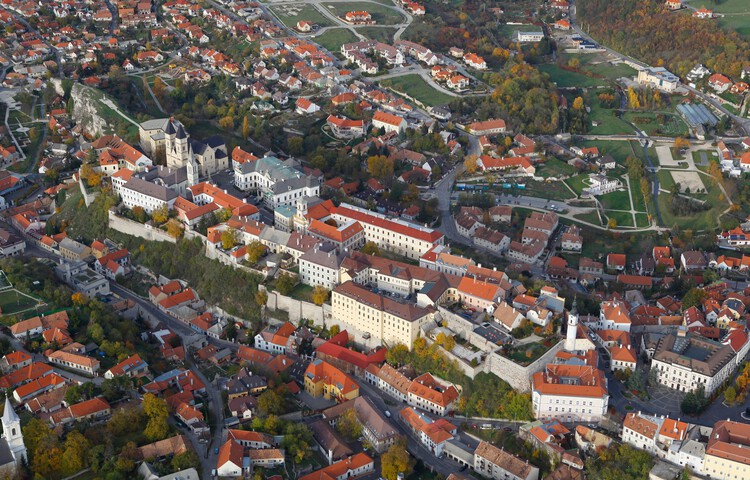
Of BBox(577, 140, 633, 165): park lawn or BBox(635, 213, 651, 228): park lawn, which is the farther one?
BBox(577, 140, 633, 165): park lawn

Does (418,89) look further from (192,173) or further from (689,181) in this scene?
(192,173)

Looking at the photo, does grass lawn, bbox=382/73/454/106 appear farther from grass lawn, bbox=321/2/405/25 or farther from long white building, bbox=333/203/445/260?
long white building, bbox=333/203/445/260

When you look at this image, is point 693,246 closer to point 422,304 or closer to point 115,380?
point 422,304

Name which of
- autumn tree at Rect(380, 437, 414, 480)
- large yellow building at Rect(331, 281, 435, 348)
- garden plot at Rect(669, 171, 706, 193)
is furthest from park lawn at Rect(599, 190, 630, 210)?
autumn tree at Rect(380, 437, 414, 480)

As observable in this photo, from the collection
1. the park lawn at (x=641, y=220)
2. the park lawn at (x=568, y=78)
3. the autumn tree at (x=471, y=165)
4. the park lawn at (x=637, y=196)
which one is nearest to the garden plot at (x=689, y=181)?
the park lawn at (x=637, y=196)

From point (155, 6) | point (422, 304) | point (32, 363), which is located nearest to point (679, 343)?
point (422, 304)
